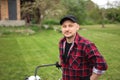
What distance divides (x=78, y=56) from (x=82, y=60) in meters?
0.07

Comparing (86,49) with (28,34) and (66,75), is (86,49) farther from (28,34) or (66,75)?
(28,34)

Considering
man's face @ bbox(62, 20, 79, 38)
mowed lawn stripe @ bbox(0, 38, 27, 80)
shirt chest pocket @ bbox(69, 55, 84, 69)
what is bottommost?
mowed lawn stripe @ bbox(0, 38, 27, 80)

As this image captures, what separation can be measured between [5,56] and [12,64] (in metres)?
1.70

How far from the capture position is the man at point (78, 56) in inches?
117

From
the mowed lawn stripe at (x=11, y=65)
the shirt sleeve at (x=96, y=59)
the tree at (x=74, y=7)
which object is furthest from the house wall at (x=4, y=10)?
the shirt sleeve at (x=96, y=59)

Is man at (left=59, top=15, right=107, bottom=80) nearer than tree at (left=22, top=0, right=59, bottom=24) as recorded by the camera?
Yes

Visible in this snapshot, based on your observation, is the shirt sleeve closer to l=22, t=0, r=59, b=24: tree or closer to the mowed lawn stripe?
the mowed lawn stripe

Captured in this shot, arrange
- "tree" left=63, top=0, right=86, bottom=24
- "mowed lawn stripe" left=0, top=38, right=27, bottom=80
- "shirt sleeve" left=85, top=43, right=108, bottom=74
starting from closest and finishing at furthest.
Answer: "shirt sleeve" left=85, top=43, right=108, bottom=74 → "mowed lawn stripe" left=0, top=38, right=27, bottom=80 → "tree" left=63, top=0, right=86, bottom=24

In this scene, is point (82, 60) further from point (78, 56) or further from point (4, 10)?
point (4, 10)

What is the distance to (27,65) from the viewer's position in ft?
29.4

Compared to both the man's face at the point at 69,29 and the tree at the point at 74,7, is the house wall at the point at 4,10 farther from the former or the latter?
the man's face at the point at 69,29

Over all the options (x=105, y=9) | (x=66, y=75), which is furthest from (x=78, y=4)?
(x=66, y=75)

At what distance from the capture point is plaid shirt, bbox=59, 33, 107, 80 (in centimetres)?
296

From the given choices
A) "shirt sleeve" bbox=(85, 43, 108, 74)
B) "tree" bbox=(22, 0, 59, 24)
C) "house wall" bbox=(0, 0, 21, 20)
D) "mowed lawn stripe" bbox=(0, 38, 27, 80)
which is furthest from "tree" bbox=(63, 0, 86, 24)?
"shirt sleeve" bbox=(85, 43, 108, 74)
